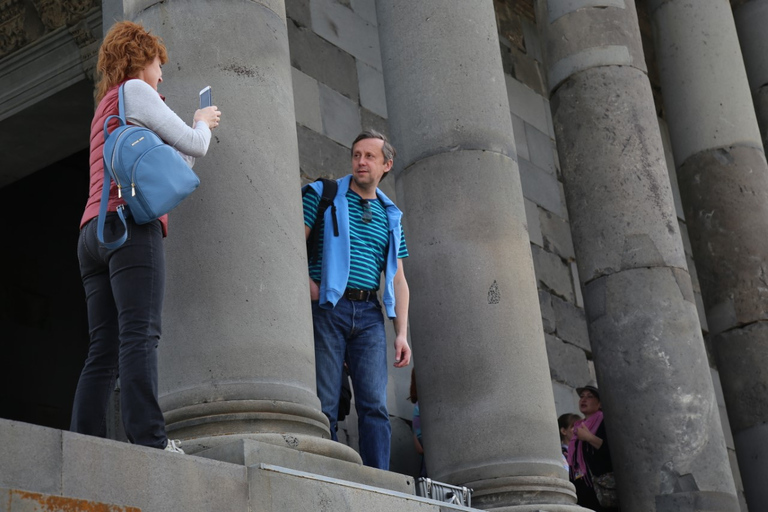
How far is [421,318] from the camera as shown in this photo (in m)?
7.29

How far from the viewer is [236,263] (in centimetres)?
514

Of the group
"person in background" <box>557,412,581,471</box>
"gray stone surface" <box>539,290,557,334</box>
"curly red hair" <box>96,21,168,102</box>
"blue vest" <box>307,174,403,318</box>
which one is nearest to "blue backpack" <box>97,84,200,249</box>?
"curly red hair" <box>96,21,168,102</box>

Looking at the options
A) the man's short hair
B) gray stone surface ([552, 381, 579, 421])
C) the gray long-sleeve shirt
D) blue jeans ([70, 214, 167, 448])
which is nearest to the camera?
blue jeans ([70, 214, 167, 448])

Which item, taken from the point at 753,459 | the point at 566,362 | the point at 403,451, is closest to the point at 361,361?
the point at 403,451

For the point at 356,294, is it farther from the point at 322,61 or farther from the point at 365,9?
the point at 365,9

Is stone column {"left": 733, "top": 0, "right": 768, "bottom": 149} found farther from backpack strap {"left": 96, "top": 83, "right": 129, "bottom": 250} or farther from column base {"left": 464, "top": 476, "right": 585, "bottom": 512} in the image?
backpack strap {"left": 96, "top": 83, "right": 129, "bottom": 250}

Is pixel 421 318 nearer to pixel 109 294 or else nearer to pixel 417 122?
pixel 417 122

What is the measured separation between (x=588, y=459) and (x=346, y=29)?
15.0 ft

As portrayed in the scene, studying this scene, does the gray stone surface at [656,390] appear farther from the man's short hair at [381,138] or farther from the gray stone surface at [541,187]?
the gray stone surface at [541,187]

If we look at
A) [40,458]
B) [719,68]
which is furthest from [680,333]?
[40,458]

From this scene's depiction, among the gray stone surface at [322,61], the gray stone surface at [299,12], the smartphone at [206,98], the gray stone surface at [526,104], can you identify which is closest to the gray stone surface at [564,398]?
the gray stone surface at [526,104]

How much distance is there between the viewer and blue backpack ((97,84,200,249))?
450cm

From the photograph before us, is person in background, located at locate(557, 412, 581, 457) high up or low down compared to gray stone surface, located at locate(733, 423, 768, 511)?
up

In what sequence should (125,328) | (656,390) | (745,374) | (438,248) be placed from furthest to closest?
(745,374)
(656,390)
(438,248)
(125,328)
